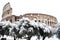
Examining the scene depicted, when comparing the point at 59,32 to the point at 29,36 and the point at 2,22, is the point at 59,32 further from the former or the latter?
the point at 2,22

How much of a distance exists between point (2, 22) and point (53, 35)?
0.75m

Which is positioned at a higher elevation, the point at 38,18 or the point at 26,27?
the point at 38,18

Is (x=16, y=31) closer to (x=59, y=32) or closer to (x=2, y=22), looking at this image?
(x=2, y=22)

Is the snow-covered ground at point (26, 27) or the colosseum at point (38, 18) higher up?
the colosseum at point (38, 18)

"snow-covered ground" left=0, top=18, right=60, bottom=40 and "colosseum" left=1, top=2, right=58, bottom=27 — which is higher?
"colosseum" left=1, top=2, right=58, bottom=27

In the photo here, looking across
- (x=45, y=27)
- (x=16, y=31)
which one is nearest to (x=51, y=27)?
(x=45, y=27)

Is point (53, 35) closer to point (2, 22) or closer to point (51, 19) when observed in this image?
point (51, 19)

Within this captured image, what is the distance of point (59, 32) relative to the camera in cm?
562

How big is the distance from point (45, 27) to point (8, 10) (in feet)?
1.98

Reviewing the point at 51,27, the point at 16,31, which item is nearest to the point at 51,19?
the point at 51,27

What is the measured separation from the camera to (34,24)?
18.5ft

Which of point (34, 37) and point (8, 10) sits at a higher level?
point (8, 10)

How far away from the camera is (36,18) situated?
5629 millimetres

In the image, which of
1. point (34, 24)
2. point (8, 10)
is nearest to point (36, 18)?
point (34, 24)
